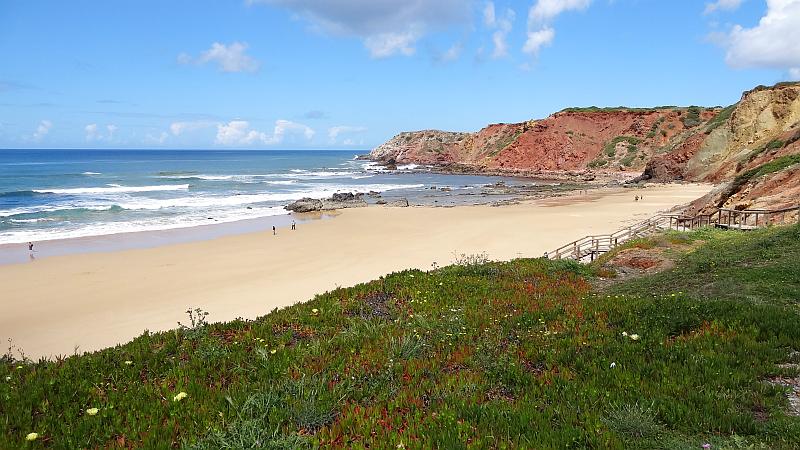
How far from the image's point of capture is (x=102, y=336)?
15039 mm

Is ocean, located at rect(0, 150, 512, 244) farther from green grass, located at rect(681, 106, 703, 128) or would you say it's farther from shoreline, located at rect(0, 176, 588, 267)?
green grass, located at rect(681, 106, 703, 128)

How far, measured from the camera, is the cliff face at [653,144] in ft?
110

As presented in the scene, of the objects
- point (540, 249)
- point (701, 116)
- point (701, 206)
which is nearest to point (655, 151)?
point (701, 116)

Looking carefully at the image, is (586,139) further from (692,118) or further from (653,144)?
(692,118)

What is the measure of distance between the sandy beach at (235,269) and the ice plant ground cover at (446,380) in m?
9.79

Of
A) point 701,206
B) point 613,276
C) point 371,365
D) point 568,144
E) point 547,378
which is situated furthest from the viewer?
point 568,144

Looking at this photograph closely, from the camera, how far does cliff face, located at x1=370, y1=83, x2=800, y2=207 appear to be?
110ft

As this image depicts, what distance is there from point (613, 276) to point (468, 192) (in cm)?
5339

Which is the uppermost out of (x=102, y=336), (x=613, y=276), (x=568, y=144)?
(x=568, y=144)

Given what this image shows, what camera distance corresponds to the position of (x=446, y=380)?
18.4ft

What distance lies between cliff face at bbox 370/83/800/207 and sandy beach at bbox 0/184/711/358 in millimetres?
10381

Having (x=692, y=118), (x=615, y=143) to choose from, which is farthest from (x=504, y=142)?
(x=692, y=118)

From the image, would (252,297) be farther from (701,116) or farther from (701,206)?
(701,116)

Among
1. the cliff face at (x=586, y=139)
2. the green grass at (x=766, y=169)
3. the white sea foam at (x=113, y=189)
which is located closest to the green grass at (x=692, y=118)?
the cliff face at (x=586, y=139)
